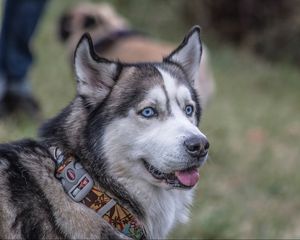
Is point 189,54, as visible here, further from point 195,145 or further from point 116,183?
point 116,183

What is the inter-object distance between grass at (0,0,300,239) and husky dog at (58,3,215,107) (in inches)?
19.5

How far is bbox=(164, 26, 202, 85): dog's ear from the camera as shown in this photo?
3.45 meters

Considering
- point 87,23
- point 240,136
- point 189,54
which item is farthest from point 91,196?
point 87,23

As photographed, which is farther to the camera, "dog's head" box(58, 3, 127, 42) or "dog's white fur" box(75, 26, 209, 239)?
"dog's head" box(58, 3, 127, 42)

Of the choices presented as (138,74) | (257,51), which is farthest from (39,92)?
(257,51)

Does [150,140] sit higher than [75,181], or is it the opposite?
[150,140]

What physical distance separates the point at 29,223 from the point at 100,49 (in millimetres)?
5406

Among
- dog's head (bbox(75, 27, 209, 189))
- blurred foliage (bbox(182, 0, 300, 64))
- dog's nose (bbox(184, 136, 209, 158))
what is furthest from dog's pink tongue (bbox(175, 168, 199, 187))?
blurred foliage (bbox(182, 0, 300, 64))

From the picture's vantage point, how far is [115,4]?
52.0 feet

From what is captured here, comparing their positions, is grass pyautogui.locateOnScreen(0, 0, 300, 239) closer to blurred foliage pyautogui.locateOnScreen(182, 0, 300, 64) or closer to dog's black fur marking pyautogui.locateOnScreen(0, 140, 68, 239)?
blurred foliage pyautogui.locateOnScreen(182, 0, 300, 64)

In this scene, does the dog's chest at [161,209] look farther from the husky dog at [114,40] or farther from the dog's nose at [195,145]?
the husky dog at [114,40]

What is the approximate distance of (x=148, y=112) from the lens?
3094 mm

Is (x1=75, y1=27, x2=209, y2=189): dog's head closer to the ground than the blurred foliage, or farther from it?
farther from it

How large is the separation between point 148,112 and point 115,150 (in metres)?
0.22
